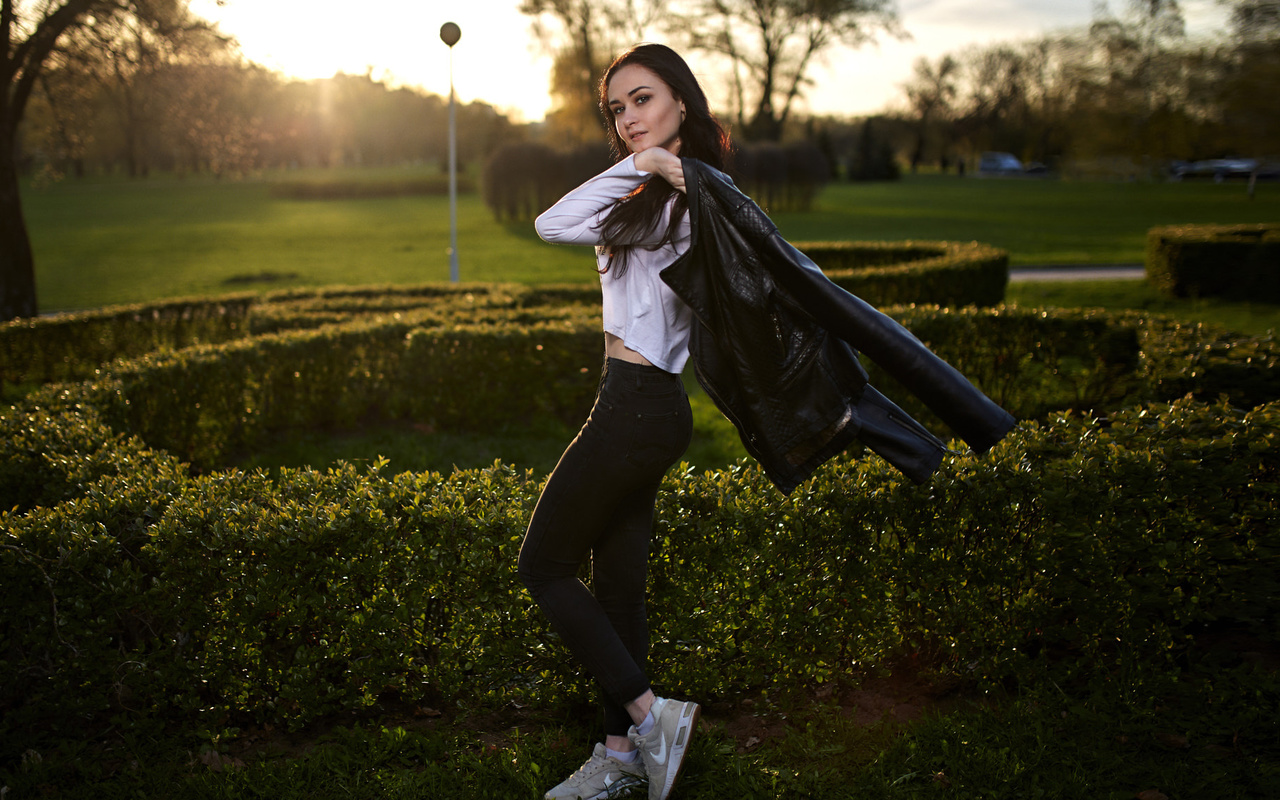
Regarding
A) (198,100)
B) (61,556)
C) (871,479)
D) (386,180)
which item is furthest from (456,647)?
(386,180)

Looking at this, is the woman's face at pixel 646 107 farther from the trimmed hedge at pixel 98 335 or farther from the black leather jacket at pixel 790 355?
the trimmed hedge at pixel 98 335

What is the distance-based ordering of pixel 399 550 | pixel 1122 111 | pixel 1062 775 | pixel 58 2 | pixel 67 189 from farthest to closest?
pixel 67 189, pixel 1122 111, pixel 58 2, pixel 399 550, pixel 1062 775

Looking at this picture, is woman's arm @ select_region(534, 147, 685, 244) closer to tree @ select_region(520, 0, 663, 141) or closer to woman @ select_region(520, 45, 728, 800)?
woman @ select_region(520, 45, 728, 800)

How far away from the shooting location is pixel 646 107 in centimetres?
244

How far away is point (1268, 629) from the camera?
3.48m

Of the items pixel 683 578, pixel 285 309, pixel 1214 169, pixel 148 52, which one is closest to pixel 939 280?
pixel 285 309

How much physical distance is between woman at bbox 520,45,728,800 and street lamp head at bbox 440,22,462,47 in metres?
14.7

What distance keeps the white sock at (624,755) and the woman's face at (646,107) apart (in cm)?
201

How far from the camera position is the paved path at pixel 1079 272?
61.0 ft

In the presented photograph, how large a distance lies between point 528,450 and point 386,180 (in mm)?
65800

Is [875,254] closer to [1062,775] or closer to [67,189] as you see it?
[1062,775]

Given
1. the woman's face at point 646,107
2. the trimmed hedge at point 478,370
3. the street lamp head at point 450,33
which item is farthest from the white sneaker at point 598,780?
the street lamp head at point 450,33

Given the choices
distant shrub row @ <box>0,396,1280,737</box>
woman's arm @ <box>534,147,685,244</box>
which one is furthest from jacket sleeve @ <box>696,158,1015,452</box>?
distant shrub row @ <box>0,396,1280,737</box>

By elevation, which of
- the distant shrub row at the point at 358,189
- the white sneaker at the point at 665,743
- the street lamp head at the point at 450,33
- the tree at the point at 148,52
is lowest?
the white sneaker at the point at 665,743
